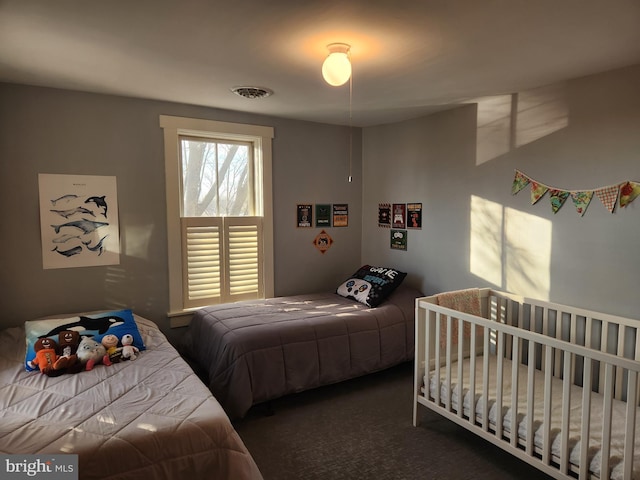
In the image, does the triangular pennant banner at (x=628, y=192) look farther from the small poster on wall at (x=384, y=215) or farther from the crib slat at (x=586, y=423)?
the small poster on wall at (x=384, y=215)

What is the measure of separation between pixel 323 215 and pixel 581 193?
7.42 feet

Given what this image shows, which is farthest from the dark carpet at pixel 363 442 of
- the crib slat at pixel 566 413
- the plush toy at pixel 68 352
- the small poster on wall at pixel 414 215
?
the small poster on wall at pixel 414 215

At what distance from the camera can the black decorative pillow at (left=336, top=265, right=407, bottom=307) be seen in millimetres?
3459

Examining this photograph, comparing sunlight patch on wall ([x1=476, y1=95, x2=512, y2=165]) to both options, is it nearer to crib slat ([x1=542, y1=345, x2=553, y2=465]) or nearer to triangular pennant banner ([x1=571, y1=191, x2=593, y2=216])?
triangular pennant banner ([x1=571, y1=191, x2=593, y2=216])

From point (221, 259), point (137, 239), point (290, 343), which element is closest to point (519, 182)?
point (290, 343)

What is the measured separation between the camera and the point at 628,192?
2295 mm

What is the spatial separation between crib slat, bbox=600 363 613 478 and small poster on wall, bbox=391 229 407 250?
2320 millimetres

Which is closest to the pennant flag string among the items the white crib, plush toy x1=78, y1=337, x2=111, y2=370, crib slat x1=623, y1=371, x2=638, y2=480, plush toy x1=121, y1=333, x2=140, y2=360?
the white crib

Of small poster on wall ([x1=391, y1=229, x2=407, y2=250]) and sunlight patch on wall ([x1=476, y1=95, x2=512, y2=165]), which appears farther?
small poster on wall ([x1=391, y1=229, x2=407, y2=250])

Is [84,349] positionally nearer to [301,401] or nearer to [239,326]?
[239,326]

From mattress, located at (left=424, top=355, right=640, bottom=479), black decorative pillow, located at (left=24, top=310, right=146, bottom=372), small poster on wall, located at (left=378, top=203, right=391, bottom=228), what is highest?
small poster on wall, located at (left=378, top=203, right=391, bottom=228)

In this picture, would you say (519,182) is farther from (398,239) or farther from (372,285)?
(372,285)

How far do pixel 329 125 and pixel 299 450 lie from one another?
2.97 m

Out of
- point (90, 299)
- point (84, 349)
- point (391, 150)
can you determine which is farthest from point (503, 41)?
point (90, 299)
